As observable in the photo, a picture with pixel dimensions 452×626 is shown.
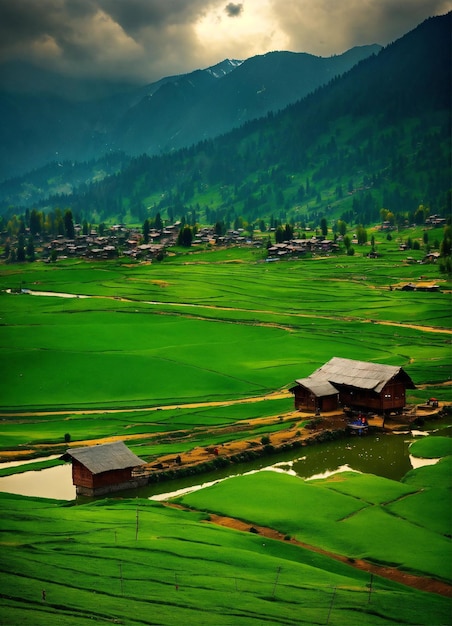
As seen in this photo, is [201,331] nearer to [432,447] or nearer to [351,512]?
[432,447]

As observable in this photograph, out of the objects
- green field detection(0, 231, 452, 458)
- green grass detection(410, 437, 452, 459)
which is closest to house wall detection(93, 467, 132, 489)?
green field detection(0, 231, 452, 458)

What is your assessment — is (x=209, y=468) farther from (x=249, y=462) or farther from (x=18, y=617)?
(x=18, y=617)

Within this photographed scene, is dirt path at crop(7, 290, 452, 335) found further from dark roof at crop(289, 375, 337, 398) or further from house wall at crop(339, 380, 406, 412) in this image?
dark roof at crop(289, 375, 337, 398)

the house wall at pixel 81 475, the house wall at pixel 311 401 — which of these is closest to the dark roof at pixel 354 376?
the house wall at pixel 311 401

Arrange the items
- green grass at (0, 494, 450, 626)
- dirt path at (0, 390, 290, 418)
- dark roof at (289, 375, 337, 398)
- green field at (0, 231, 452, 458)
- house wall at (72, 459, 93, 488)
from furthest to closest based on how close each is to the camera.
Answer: green field at (0, 231, 452, 458) → dirt path at (0, 390, 290, 418) → dark roof at (289, 375, 337, 398) → house wall at (72, 459, 93, 488) → green grass at (0, 494, 450, 626)

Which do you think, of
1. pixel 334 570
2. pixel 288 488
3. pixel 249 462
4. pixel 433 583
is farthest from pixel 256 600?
pixel 249 462
